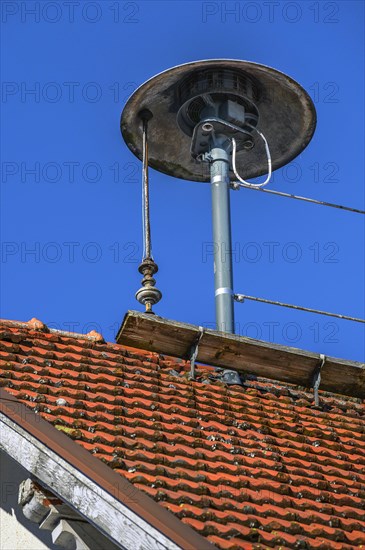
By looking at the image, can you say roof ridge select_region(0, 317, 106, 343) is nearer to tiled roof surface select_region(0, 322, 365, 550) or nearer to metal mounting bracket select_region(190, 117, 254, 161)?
tiled roof surface select_region(0, 322, 365, 550)

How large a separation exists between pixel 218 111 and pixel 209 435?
4.40 metres

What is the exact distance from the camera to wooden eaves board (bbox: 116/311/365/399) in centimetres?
994

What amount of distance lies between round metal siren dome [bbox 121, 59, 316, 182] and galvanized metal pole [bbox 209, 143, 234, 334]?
47 centimetres

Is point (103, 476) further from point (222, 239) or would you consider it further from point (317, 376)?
point (222, 239)

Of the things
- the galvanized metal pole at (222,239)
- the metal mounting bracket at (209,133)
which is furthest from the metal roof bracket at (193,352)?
the metal mounting bracket at (209,133)

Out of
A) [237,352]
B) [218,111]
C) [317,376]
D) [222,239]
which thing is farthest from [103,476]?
[218,111]

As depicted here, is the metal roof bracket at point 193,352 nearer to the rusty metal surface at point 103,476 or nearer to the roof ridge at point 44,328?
the roof ridge at point 44,328

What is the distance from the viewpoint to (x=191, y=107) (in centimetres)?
1220

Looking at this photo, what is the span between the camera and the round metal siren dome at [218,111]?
11.8 meters

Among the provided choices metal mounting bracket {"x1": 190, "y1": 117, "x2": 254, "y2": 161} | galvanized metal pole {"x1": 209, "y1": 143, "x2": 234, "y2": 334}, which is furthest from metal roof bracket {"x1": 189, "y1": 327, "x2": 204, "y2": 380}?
metal mounting bracket {"x1": 190, "y1": 117, "x2": 254, "y2": 161}

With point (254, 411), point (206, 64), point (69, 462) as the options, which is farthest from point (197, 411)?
point (206, 64)

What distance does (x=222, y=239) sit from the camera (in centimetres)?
1149

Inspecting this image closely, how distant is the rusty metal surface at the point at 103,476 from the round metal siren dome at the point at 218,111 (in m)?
5.06

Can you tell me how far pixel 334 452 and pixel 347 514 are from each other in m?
1.21
